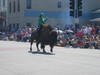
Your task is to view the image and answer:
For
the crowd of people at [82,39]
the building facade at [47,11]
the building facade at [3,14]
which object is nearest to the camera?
the crowd of people at [82,39]

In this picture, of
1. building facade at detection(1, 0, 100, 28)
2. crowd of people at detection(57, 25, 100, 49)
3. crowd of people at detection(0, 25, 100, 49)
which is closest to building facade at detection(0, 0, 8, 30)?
building facade at detection(1, 0, 100, 28)

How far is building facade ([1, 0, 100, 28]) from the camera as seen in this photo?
161 feet

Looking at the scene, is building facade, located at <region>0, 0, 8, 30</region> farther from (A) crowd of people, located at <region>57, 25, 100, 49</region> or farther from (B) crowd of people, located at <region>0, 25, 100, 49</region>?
(A) crowd of people, located at <region>57, 25, 100, 49</region>

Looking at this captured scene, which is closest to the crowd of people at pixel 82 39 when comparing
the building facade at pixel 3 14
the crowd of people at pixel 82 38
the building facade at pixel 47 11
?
the crowd of people at pixel 82 38

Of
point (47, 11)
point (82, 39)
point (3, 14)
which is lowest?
point (82, 39)

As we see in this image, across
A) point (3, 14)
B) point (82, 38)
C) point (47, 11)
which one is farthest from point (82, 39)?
point (3, 14)

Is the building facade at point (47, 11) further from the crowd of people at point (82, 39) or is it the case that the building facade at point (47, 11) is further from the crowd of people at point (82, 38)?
the crowd of people at point (82, 39)

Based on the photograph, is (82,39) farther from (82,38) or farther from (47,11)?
(47,11)

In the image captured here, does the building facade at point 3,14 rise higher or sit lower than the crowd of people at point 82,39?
higher

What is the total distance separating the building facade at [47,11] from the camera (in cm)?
4894

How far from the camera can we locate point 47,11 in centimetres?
4994

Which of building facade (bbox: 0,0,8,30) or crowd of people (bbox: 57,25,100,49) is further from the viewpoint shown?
building facade (bbox: 0,0,8,30)

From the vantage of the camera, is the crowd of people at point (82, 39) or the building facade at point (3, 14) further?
the building facade at point (3, 14)

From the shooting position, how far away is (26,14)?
160 feet
